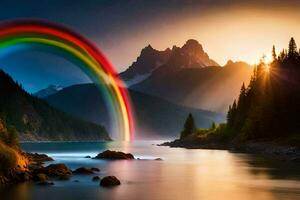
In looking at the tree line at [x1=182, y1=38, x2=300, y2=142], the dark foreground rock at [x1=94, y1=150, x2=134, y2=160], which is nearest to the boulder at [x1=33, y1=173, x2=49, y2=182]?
the dark foreground rock at [x1=94, y1=150, x2=134, y2=160]

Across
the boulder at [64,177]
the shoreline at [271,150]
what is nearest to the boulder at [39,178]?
the boulder at [64,177]

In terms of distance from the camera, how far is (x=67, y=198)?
5953 cm

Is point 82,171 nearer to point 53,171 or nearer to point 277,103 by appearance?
point 53,171

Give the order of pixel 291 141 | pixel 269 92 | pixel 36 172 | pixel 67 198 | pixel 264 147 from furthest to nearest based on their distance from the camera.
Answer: pixel 269 92
pixel 264 147
pixel 291 141
pixel 36 172
pixel 67 198

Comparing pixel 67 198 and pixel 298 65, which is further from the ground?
pixel 298 65

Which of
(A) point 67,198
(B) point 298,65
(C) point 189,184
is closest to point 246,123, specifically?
(B) point 298,65

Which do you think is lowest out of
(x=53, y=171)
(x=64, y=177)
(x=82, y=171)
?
(x=64, y=177)

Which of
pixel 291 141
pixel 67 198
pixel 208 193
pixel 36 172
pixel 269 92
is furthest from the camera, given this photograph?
pixel 269 92

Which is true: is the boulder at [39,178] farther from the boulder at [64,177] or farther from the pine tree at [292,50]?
the pine tree at [292,50]

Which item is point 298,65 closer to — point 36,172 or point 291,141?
point 291,141

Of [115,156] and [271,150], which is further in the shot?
[271,150]

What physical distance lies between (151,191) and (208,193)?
834 cm

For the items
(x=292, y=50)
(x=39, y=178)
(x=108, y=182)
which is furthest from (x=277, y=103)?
(x=39, y=178)

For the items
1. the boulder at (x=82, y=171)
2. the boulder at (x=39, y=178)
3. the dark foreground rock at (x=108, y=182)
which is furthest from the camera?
the boulder at (x=82, y=171)
